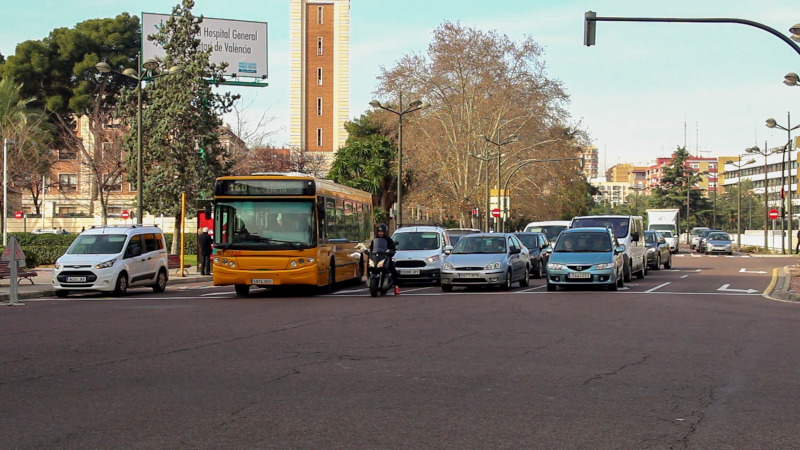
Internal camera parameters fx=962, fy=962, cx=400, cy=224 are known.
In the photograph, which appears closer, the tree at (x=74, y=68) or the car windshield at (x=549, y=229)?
the car windshield at (x=549, y=229)

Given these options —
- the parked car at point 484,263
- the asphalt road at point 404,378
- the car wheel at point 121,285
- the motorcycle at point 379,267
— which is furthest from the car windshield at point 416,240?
the asphalt road at point 404,378

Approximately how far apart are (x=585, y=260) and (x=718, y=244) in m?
41.9

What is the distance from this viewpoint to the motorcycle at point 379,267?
2309cm

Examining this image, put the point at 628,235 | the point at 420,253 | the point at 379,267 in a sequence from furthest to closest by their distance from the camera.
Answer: the point at 628,235, the point at 420,253, the point at 379,267

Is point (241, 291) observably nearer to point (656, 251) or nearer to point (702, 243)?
point (656, 251)

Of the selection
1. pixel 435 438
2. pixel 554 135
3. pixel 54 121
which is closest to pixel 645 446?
pixel 435 438

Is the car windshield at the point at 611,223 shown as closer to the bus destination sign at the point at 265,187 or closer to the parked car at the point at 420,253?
the parked car at the point at 420,253

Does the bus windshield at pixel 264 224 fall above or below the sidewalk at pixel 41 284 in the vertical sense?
above

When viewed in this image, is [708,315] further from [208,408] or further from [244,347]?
[208,408]

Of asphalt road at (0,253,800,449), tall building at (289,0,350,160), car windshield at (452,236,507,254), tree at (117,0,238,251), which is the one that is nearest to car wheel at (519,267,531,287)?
car windshield at (452,236,507,254)

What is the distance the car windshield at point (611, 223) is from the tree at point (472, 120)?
3077cm

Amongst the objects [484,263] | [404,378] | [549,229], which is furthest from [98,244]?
[549,229]

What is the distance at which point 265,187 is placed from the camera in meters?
22.8

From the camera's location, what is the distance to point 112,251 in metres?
25.2
